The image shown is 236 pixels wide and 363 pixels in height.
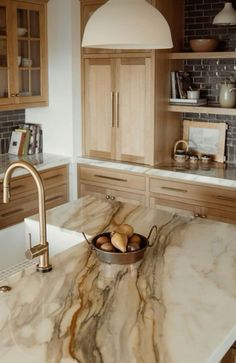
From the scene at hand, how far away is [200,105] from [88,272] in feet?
8.27

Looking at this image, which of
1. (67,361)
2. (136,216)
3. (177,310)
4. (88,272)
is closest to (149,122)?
(136,216)

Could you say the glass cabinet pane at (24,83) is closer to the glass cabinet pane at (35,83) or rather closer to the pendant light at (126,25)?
the glass cabinet pane at (35,83)

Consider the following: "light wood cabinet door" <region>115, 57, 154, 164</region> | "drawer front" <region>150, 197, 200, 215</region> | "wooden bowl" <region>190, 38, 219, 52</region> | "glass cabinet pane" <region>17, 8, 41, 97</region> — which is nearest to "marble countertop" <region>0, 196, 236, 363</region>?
"drawer front" <region>150, 197, 200, 215</region>

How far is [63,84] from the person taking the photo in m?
4.52

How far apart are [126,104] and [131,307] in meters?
2.73

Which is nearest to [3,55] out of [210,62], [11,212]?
[11,212]

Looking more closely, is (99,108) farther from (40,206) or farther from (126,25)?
(40,206)

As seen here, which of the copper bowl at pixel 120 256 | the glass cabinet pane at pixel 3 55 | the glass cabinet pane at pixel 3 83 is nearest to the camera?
the copper bowl at pixel 120 256

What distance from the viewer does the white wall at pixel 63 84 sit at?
4387 mm

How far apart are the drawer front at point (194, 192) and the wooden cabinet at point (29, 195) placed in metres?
0.89

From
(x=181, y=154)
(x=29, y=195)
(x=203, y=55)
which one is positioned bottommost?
(x=29, y=195)

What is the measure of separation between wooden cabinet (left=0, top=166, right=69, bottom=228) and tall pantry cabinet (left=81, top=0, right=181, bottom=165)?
15.1 inches

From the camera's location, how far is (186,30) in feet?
14.4

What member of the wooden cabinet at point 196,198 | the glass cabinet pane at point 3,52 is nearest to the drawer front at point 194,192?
the wooden cabinet at point 196,198
